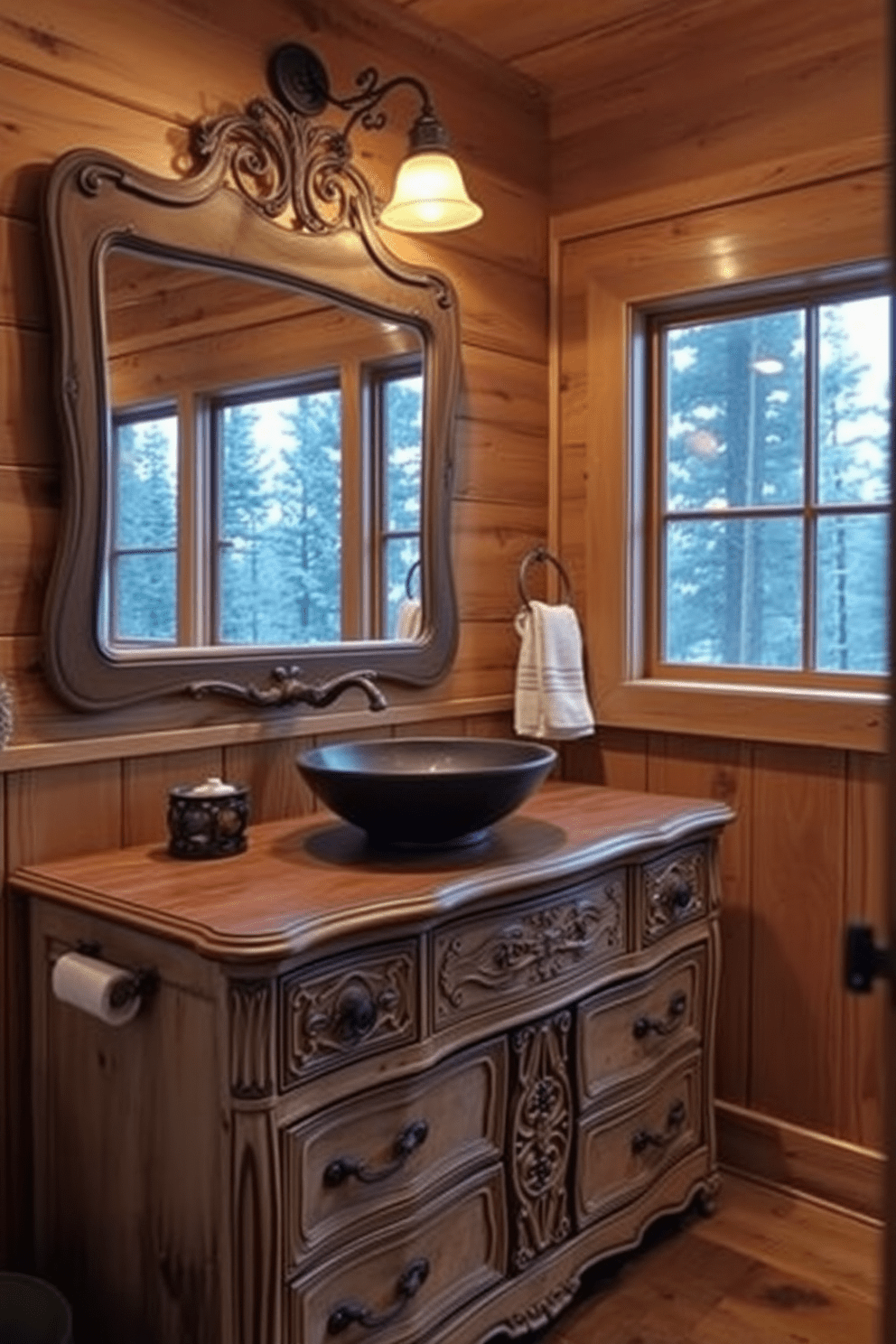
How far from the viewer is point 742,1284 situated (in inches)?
78.5

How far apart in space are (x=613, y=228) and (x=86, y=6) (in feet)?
3.96

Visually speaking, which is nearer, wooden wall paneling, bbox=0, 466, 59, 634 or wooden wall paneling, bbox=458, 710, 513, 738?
wooden wall paneling, bbox=0, 466, 59, 634

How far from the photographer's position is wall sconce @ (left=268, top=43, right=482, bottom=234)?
1961 millimetres

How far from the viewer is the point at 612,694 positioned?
2.53 m

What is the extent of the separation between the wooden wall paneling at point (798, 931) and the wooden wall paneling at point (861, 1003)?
0.06ft

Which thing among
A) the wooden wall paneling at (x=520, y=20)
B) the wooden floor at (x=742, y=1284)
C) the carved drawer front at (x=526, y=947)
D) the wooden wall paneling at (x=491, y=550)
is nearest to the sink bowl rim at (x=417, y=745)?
the carved drawer front at (x=526, y=947)

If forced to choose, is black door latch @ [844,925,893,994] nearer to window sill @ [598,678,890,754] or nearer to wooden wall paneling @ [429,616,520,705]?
window sill @ [598,678,890,754]

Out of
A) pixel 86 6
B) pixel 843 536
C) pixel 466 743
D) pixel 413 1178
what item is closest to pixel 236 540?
pixel 466 743

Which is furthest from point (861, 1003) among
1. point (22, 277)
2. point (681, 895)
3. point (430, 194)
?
point (22, 277)

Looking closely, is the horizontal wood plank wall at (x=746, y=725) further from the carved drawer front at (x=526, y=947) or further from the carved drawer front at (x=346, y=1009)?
the carved drawer front at (x=346, y=1009)

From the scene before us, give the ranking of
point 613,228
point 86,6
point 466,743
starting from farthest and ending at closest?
point 613,228 → point 466,743 → point 86,6

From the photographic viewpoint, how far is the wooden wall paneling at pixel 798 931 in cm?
224

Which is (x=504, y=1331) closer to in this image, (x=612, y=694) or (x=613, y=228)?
(x=612, y=694)

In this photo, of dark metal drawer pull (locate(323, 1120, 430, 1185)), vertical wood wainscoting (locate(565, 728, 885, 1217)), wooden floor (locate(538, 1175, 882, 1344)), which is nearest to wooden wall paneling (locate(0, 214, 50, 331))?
dark metal drawer pull (locate(323, 1120, 430, 1185))
